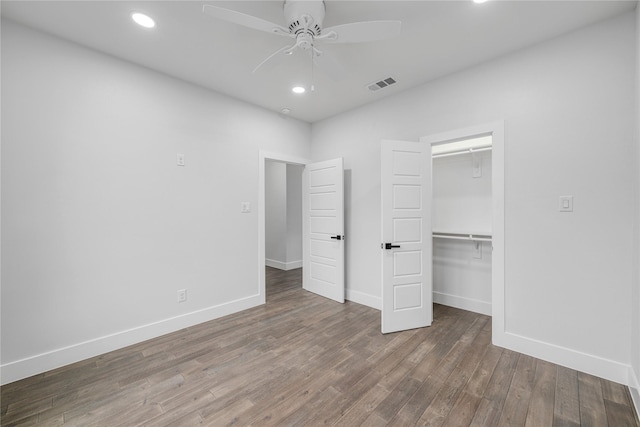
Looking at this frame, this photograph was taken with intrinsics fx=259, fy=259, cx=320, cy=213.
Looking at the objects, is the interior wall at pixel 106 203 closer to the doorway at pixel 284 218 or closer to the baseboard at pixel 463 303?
the doorway at pixel 284 218

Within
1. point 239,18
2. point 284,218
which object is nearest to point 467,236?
point 239,18

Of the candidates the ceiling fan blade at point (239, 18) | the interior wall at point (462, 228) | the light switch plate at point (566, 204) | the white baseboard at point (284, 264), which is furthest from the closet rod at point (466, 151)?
the white baseboard at point (284, 264)

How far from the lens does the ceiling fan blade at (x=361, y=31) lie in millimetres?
1647

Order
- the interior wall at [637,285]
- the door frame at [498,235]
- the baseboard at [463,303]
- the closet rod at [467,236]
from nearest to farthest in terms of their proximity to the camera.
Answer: the interior wall at [637,285]
the door frame at [498,235]
the closet rod at [467,236]
the baseboard at [463,303]

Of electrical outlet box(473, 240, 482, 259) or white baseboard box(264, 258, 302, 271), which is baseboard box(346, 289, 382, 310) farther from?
white baseboard box(264, 258, 302, 271)

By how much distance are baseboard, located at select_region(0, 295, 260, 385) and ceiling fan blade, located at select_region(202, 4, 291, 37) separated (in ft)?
9.61

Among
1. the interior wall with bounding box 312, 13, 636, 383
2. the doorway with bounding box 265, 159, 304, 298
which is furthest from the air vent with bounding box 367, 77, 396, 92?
the doorway with bounding box 265, 159, 304, 298

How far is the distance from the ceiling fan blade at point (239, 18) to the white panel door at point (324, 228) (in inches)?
86.2

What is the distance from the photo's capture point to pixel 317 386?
201cm

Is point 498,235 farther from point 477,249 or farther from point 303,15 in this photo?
point 303,15

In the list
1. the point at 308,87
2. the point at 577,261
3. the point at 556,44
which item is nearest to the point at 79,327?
the point at 308,87

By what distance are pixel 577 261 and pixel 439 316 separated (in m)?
1.55

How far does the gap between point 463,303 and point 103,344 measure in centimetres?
413

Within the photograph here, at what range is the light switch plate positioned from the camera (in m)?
2.24
